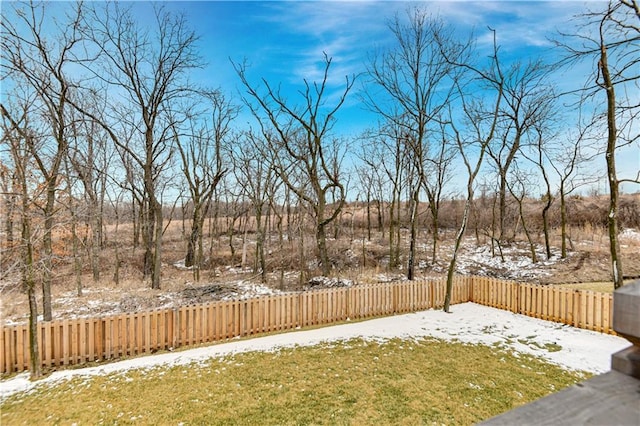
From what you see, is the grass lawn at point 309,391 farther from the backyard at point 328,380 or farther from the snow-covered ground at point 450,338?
the snow-covered ground at point 450,338

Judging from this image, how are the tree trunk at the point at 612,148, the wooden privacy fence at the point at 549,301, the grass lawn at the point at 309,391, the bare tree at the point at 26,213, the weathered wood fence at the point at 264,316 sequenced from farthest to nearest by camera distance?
1. the wooden privacy fence at the point at 549,301
2. the tree trunk at the point at 612,148
3. the weathered wood fence at the point at 264,316
4. the bare tree at the point at 26,213
5. the grass lawn at the point at 309,391

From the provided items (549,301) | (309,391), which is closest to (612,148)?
(549,301)

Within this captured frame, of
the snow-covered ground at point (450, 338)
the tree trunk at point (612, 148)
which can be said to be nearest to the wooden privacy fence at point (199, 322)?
the snow-covered ground at point (450, 338)

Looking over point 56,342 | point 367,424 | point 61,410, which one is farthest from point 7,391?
point 367,424

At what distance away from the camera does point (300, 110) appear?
1512 cm

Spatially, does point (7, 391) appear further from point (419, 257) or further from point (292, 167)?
point (419, 257)

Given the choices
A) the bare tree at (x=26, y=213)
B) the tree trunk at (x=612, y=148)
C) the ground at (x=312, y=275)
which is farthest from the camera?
the ground at (x=312, y=275)

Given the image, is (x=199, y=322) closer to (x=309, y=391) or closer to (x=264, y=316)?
(x=264, y=316)

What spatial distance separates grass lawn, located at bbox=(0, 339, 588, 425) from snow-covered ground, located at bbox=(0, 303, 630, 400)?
448 millimetres

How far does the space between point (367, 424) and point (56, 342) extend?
6.66 m

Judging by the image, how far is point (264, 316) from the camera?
28.1 feet

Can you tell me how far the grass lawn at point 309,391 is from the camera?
4.61 m

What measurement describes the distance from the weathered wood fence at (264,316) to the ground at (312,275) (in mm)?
4207

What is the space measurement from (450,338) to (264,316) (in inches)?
192
